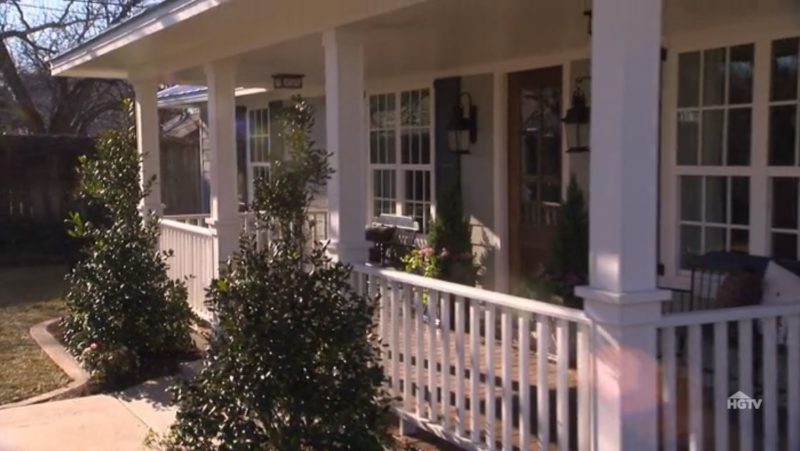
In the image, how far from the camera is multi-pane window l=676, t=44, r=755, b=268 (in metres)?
5.82

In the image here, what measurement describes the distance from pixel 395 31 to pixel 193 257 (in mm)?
3613

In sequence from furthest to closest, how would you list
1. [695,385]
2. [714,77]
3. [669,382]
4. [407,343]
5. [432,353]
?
[714,77] → [407,343] → [432,353] → [695,385] → [669,382]

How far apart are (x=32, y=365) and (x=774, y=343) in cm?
568

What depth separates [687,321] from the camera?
11.9ft

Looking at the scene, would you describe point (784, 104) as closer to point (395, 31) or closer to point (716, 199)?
point (716, 199)

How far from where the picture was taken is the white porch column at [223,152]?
7.66 m

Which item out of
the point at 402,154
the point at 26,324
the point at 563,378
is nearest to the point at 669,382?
the point at 563,378

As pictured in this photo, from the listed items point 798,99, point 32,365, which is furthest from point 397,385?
point 32,365

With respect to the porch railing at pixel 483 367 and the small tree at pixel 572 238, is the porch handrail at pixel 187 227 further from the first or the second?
the small tree at pixel 572 238

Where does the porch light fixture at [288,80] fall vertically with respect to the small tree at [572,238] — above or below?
above

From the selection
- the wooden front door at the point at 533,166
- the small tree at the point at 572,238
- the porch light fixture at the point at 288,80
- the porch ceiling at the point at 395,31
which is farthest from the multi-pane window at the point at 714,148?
the porch light fixture at the point at 288,80

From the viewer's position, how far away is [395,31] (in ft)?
19.3

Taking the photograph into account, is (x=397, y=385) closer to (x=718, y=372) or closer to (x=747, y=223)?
(x=718, y=372)

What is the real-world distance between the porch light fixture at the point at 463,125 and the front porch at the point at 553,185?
0.05 m
